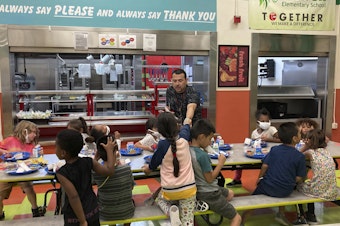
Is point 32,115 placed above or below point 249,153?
above

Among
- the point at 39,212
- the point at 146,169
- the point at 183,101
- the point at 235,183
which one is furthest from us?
the point at 235,183

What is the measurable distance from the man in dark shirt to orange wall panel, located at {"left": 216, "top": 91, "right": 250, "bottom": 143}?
188 centimetres

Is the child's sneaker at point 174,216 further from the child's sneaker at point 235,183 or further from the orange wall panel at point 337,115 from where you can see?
the orange wall panel at point 337,115

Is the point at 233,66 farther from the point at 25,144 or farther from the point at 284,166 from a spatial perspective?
the point at 25,144

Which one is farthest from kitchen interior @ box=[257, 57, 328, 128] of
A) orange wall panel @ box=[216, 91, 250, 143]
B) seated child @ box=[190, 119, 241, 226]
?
seated child @ box=[190, 119, 241, 226]

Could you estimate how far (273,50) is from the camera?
5.88 m

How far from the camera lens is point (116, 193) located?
264 centimetres

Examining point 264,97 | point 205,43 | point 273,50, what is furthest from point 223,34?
point 264,97

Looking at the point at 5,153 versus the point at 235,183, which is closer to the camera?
the point at 5,153

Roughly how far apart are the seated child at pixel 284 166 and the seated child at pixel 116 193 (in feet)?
4.44

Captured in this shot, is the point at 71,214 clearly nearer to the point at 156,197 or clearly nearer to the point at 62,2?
the point at 156,197

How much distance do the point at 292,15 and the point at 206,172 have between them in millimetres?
4191

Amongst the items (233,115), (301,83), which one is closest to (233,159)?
(233,115)

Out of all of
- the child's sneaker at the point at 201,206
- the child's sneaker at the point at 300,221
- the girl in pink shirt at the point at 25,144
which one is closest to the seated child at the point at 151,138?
the child's sneaker at the point at 201,206
